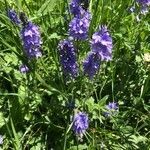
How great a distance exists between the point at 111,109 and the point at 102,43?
19.2 inches

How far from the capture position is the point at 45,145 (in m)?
2.22

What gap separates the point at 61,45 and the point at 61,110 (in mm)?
364

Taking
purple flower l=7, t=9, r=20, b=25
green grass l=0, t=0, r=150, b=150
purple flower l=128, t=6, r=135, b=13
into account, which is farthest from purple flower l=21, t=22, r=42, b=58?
purple flower l=128, t=6, r=135, b=13

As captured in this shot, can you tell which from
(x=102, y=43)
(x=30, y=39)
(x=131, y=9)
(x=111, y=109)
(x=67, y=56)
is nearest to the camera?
(x=102, y=43)

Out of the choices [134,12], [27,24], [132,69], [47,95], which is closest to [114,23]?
[134,12]

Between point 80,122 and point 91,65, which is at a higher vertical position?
point 91,65

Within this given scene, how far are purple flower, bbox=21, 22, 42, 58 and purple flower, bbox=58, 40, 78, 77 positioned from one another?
11 centimetres

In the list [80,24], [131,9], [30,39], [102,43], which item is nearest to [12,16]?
[30,39]

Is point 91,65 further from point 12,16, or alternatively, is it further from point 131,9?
point 131,9

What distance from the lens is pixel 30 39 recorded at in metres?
1.93

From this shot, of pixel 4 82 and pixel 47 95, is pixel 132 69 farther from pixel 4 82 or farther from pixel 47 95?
pixel 4 82

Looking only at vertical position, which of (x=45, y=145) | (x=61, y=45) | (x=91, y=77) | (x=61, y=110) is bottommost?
(x=45, y=145)

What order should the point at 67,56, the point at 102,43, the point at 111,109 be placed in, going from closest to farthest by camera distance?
1. the point at 102,43
2. the point at 67,56
3. the point at 111,109

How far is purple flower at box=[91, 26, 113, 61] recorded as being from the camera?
179cm
